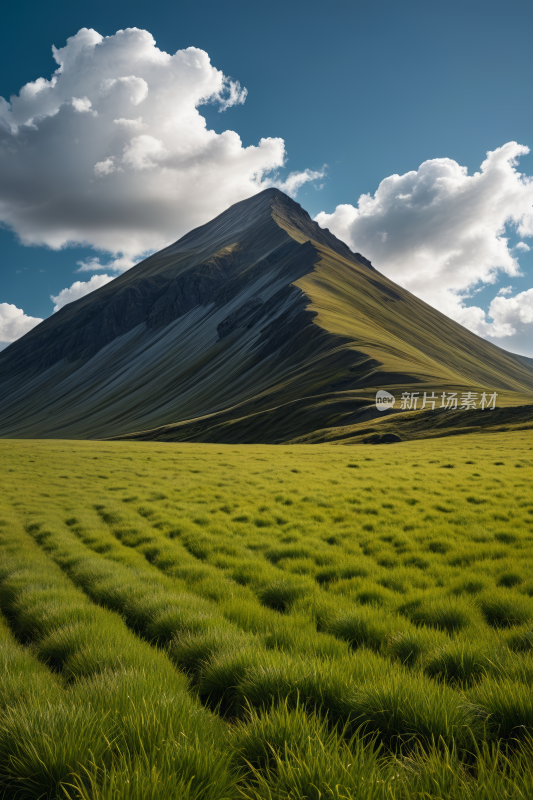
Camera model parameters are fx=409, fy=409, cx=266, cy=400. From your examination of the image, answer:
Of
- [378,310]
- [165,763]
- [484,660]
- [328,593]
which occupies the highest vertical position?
[378,310]

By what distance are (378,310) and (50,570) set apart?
193m

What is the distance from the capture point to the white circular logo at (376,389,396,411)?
245 ft

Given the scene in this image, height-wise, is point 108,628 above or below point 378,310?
below

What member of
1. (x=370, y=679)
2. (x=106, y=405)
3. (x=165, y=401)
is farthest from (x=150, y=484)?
(x=106, y=405)

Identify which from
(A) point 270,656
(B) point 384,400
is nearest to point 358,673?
(A) point 270,656

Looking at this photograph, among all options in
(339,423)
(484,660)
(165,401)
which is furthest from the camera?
(165,401)

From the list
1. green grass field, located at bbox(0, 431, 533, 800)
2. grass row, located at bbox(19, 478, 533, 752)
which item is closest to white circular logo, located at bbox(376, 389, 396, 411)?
green grass field, located at bbox(0, 431, 533, 800)

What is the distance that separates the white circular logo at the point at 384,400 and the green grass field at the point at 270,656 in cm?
6218

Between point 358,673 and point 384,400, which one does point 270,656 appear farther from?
point 384,400

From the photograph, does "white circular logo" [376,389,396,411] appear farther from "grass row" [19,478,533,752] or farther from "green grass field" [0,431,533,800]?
"grass row" [19,478,533,752]

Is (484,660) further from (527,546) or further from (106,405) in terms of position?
(106,405)

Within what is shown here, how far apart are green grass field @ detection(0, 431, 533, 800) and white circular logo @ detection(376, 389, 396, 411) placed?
2448 inches

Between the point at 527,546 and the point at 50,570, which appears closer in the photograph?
the point at 50,570

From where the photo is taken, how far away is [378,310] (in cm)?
18838
